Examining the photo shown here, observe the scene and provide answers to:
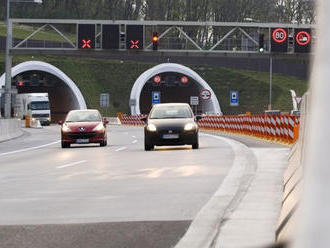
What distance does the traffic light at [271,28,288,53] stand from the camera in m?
60.2

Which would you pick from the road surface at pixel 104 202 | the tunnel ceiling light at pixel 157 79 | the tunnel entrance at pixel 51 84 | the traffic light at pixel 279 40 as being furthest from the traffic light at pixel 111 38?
the road surface at pixel 104 202

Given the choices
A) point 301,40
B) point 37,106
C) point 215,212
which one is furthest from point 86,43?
point 215,212

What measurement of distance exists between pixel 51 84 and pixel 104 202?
275 feet

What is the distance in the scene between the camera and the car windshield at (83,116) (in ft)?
Result: 107

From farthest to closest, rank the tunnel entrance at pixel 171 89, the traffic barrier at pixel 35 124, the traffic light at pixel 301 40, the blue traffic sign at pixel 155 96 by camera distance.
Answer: the tunnel entrance at pixel 171 89
the blue traffic sign at pixel 155 96
the traffic barrier at pixel 35 124
the traffic light at pixel 301 40

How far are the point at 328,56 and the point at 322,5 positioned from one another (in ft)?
0.26

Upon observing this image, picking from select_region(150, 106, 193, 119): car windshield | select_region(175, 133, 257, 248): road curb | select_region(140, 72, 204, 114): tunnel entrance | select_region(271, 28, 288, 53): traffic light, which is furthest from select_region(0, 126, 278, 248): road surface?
select_region(140, 72, 204, 114): tunnel entrance

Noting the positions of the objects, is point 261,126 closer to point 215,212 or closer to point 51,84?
point 215,212

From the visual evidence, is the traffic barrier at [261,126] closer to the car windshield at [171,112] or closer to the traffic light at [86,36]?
the car windshield at [171,112]

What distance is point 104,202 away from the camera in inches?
408

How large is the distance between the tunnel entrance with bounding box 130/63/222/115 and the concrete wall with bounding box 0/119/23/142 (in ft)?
114

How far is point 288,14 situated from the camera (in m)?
115

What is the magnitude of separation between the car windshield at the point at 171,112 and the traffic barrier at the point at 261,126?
3.67m

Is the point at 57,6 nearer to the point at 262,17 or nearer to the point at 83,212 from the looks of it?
the point at 262,17
